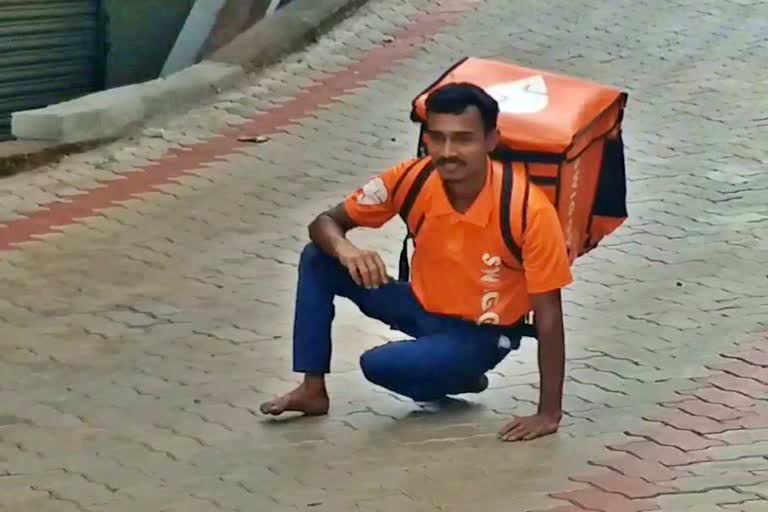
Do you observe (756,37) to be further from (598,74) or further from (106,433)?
(106,433)

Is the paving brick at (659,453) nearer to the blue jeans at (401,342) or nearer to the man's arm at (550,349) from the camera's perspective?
the man's arm at (550,349)

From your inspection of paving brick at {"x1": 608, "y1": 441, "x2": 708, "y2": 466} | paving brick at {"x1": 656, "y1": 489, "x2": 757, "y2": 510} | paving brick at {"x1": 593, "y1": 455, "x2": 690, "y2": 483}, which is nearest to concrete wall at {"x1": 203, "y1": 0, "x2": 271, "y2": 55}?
paving brick at {"x1": 608, "y1": 441, "x2": 708, "y2": 466}

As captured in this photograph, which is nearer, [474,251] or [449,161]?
[449,161]

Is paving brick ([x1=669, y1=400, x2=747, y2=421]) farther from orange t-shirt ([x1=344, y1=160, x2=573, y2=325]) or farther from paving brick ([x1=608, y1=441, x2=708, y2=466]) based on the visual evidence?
orange t-shirt ([x1=344, y1=160, x2=573, y2=325])

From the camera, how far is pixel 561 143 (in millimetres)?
4797

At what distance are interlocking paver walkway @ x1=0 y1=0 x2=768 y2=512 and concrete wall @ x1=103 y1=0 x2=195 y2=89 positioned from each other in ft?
5.24

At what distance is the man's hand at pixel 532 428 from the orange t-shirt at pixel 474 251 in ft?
1.04

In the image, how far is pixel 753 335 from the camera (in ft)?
19.4


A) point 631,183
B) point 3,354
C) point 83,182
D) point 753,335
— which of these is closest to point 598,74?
point 631,183

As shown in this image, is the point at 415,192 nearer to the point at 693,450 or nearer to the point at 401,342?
the point at 401,342

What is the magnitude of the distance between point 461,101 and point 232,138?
499 cm

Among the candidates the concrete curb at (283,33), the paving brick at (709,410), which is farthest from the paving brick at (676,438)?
the concrete curb at (283,33)

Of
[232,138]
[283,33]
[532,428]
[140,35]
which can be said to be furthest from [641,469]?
[140,35]

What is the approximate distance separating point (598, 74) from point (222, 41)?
2.85 m
